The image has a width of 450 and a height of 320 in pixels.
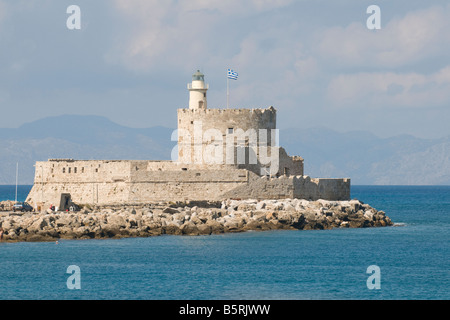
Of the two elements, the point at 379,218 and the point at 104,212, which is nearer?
the point at 104,212

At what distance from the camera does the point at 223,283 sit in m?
28.2

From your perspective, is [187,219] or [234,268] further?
[187,219]

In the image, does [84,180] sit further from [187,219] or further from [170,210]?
[187,219]

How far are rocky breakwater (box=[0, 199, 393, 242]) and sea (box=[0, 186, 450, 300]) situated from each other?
2.37ft

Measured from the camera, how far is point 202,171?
4656cm

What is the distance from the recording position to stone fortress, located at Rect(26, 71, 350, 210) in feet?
152

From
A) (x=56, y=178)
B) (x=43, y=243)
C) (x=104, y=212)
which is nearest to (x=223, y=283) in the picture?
(x=43, y=243)

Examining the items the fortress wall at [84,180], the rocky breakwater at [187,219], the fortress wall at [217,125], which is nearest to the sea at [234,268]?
the rocky breakwater at [187,219]

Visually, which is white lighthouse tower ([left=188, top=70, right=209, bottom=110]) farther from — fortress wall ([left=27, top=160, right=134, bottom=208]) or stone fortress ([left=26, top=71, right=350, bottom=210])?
fortress wall ([left=27, top=160, right=134, bottom=208])

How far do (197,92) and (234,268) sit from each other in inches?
826

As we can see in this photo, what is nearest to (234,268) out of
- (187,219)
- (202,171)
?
(187,219)

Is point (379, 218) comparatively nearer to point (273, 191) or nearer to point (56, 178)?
point (273, 191)

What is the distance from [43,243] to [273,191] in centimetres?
1483
